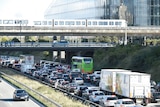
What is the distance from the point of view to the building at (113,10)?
12356 cm

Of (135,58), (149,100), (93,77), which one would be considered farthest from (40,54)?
(149,100)

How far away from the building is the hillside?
38102mm

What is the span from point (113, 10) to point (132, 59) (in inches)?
2483

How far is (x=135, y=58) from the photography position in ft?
235

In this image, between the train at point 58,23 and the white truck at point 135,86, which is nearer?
the white truck at point 135,86

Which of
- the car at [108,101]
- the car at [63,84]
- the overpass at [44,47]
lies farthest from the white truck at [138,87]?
the overpass at [44,47]

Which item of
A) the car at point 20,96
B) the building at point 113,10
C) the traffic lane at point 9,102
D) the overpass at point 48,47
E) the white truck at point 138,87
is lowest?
the traffic lane at point 9,102

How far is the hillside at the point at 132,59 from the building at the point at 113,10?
38.1m

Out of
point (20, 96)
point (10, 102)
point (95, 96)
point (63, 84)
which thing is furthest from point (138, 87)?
point (63, 84)

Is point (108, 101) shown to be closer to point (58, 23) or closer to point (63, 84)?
point (63, 84)

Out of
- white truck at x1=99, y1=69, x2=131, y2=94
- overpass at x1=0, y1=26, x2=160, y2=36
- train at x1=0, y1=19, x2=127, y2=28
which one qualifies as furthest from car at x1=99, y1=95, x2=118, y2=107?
train at x1=0, y1=19, x2=127, y2=28

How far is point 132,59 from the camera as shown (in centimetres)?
7219

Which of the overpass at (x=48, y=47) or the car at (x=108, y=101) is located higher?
the overpass at (x=48, y=47)

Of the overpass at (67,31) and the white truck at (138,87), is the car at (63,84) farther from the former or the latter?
the overpass at (67,31)
